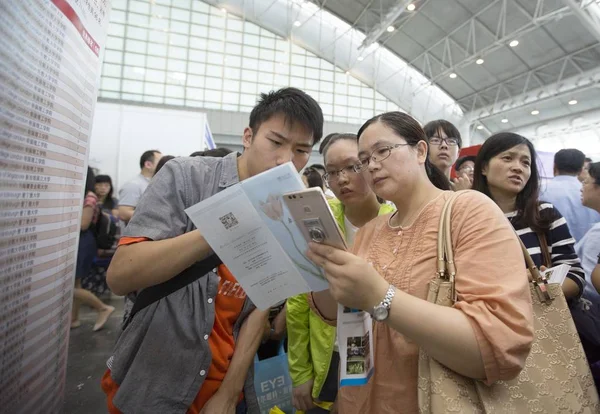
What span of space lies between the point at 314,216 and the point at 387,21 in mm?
11629

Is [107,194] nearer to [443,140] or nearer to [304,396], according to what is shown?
[304,396]

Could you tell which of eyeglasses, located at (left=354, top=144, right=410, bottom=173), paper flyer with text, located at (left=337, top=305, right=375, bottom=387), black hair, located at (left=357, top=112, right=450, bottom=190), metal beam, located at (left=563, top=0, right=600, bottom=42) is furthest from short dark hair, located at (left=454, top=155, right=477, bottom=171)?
metal beam, located at (left=563, top=0, right=600, bottom=42)

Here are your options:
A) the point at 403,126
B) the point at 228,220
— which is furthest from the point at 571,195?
the point at 228,220

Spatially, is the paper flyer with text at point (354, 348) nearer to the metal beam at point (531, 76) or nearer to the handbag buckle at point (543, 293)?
the handbag buckle at point (543, 293)

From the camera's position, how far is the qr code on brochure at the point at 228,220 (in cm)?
83

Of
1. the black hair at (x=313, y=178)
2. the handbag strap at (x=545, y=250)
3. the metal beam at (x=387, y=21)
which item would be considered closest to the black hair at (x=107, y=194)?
the black hair at (x=313, y=178)

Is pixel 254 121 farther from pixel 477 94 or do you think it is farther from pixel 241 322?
pixel 477 94

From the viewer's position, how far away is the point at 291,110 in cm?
121

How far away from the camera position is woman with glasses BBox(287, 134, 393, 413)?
1642 mm

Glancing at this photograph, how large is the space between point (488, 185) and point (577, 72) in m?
11.6

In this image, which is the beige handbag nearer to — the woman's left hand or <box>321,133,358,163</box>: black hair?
the woman's left hand

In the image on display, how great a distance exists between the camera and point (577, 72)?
991 centimetres

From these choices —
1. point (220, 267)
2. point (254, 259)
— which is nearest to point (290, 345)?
point (220, 267)

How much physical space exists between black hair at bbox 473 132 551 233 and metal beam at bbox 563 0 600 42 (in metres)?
8.64
